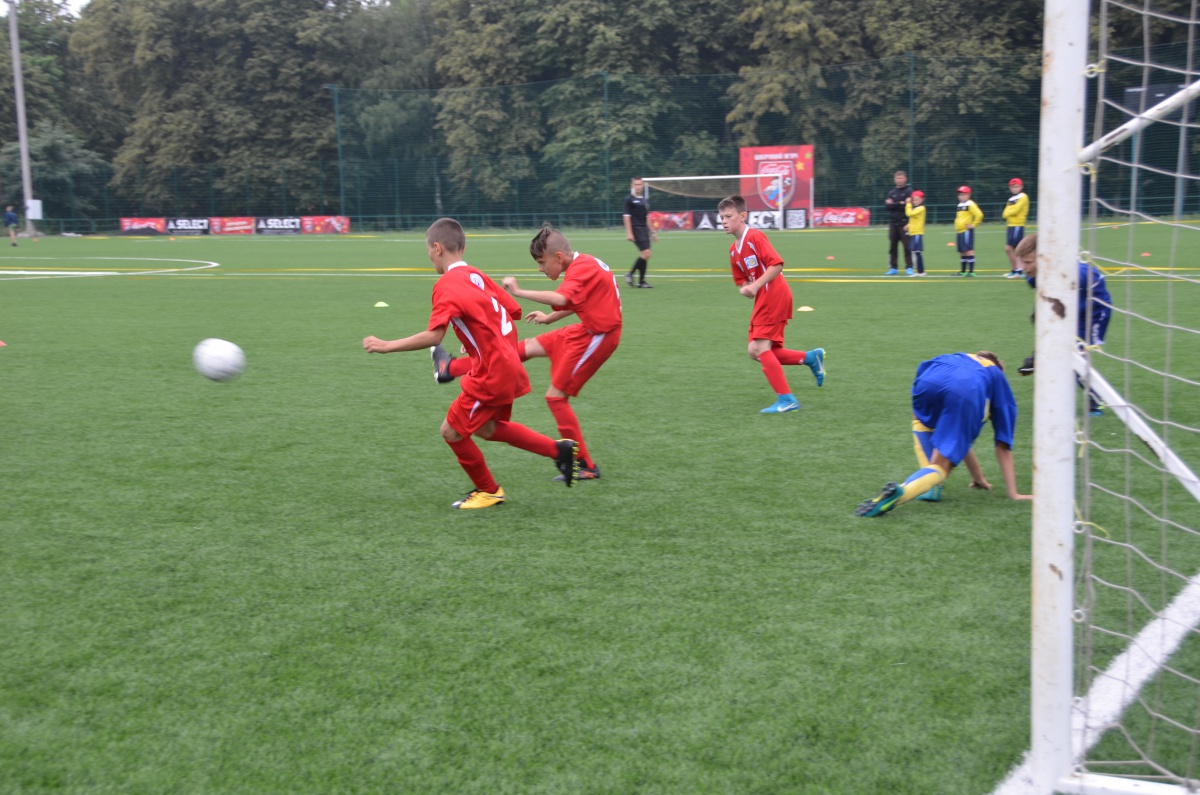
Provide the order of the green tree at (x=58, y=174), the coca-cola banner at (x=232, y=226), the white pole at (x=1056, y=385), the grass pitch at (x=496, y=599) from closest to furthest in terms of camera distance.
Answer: the white pole at (x=1056, y=385) < the grass pitch at (x=496, y=599) < the green tree at (x=58, y=174) < the coca-cola banner at (x=232, y=226)

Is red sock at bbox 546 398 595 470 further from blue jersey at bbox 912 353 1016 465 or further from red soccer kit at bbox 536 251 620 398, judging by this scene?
blue jersey at bbox 912 353 1016 465

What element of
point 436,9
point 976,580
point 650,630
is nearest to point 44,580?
point 650,630

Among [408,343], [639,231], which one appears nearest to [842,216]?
[639,231]

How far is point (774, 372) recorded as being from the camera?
7.36 meters

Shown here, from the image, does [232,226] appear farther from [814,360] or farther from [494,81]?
[814,360]

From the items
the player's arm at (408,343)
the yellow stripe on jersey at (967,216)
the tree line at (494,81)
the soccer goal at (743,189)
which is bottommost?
the player's arm at (408,343)

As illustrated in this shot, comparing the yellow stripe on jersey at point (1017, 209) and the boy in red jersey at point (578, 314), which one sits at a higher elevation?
the yellow stripe on jersey at point (1017, 209)

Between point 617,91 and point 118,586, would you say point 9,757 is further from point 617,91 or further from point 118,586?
point 617,91

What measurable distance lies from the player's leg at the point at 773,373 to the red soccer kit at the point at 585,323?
166cm

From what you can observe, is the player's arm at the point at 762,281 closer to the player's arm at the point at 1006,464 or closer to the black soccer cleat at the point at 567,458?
the black soccer cleat at the point at 567,458

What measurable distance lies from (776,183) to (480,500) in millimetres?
35101

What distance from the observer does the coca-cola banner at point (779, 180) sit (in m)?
38.3

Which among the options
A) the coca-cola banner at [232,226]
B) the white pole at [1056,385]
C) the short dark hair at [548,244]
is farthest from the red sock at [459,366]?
the coca-cola banner at [232,226]

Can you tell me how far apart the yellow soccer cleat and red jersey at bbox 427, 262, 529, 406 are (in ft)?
1.64
